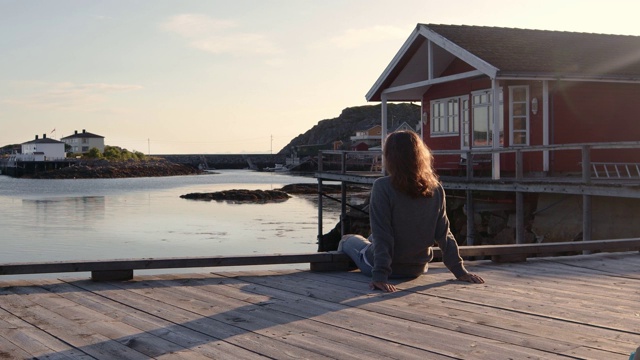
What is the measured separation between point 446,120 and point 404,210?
17.7 m

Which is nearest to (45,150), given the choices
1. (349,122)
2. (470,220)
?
(349,122)

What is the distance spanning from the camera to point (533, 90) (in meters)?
19.9

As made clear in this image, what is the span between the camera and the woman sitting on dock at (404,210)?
20.1ft

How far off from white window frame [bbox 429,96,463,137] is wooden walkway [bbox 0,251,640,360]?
15.7m

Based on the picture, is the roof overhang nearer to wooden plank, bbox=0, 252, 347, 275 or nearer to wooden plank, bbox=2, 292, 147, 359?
wooden plank, bbox=0, 252, 347, 275

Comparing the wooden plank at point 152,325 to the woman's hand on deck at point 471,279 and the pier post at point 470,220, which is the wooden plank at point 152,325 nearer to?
the woman's hand on deck at point 471,279

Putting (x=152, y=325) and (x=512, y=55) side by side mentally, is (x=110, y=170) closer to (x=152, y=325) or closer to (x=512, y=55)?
(x=512, y=55)

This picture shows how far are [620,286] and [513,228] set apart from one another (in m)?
11.3

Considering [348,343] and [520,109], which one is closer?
[348,343]

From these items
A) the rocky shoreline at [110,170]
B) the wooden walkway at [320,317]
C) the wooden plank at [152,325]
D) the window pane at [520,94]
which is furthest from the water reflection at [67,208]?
the rocky shoreline at [110,170]

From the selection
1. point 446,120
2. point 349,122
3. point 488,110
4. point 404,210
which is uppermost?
point 349,122

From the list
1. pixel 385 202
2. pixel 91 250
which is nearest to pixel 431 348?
pixel 385 202

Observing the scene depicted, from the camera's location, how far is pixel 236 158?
514 ft

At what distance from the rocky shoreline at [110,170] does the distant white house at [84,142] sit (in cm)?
2829
